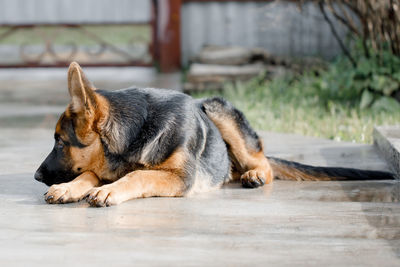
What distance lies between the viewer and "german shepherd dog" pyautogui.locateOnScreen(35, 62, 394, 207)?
3.91m

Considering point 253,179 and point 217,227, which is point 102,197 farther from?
point 253,179

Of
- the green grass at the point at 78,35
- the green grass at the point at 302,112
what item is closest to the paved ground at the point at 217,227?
the green grass at the point at 302,112

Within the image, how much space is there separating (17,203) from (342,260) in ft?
6.68

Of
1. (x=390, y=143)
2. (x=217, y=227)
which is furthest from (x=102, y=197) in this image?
(x=390, y=143)

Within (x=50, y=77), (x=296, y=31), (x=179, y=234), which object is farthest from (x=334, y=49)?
(x=179, y=234)

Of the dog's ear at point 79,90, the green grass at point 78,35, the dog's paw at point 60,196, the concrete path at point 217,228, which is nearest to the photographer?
the concrete path at point 217,228

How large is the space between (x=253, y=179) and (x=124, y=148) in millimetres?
969

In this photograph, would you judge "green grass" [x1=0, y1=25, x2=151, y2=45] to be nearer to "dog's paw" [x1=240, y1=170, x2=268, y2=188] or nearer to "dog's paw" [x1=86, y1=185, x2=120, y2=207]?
"dog's paw" [x1=240, y1=170, x2=268, y2=188]

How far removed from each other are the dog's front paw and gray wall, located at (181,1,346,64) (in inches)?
337

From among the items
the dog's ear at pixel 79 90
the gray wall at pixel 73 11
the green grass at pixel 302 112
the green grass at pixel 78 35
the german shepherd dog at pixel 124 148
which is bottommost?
the green grass at pixel 78 35

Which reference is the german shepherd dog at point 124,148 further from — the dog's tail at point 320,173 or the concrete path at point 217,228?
the dog's tail at point 320,173

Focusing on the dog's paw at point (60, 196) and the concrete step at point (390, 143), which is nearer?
the dog's paw at point (60, 196)

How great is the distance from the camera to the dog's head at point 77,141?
3.94 m

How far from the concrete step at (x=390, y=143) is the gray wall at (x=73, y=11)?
42.4 feet
